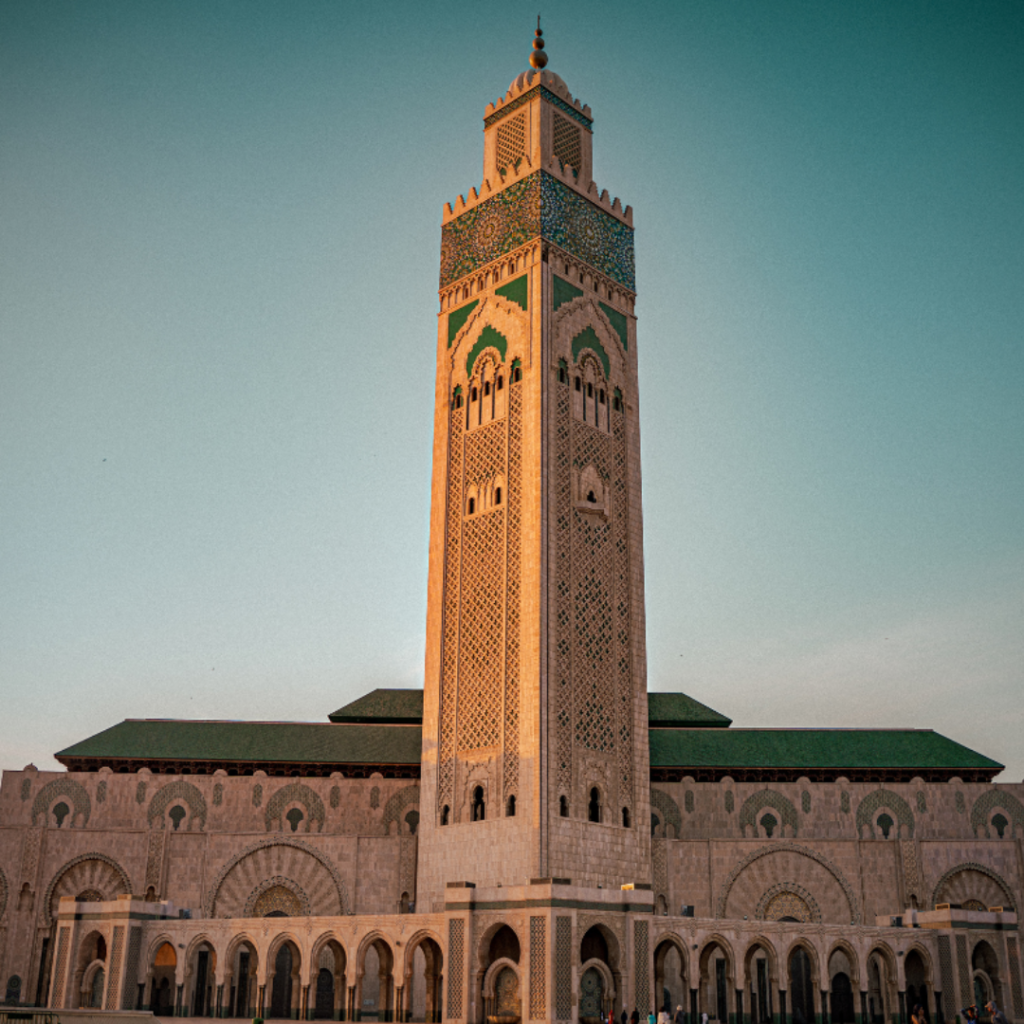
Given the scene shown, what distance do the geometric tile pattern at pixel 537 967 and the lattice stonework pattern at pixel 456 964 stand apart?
4.60 ft

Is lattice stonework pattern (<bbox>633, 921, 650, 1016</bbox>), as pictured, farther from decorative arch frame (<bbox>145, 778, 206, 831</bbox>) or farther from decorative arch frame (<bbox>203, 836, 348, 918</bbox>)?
decorative arch frame (<bbox>145, 778, 206, 831</bbox>)

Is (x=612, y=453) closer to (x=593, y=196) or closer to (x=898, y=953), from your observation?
(x=593, y=196)

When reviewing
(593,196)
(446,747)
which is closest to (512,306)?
(593,196)

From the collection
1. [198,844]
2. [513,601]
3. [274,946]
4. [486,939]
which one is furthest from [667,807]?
[198,844]

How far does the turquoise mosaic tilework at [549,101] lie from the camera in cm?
2950

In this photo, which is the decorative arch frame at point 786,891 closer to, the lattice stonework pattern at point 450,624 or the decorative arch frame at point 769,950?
the decorative arch frame at point 769,950

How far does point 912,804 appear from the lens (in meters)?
28.6

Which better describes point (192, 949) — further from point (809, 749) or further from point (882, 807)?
point (882, 807)

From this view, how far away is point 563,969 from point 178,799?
466 inches

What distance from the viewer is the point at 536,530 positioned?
2538 cm

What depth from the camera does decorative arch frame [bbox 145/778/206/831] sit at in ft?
92.3

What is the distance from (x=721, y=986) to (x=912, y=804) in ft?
21.0

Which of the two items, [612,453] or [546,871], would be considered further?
[612,453]

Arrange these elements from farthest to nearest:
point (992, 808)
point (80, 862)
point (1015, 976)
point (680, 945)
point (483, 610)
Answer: point (992, 808), point (80, 862), point (483, 610), point (1015, 976), point (680, 945)
